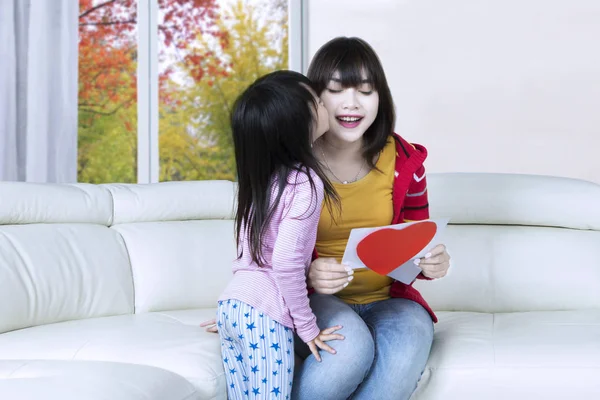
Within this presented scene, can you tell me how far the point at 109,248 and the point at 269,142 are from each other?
929 mm

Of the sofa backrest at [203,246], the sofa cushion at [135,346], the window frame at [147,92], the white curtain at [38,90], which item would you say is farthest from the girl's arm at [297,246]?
the window frame at [147,92]

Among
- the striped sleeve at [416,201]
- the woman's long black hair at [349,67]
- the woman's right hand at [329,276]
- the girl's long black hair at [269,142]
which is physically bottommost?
the woman's right hand at [329,276]

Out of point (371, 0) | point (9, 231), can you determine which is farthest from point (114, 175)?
point (9, 231)

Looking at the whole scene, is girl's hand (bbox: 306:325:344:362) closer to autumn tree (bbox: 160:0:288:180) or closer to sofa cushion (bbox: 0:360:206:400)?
sofa cushion (bbox: 0:360:206:400)

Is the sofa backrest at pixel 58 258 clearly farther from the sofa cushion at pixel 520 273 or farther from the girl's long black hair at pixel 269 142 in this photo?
the sofa cushion at pixel 520 273

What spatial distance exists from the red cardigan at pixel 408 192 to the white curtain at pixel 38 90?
2.14 m

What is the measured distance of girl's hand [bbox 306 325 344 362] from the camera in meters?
1.55

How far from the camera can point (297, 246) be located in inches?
59.4

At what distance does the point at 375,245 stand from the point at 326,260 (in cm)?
14

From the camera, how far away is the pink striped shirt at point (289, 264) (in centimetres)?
151

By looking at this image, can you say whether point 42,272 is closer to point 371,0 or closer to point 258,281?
point 258,281

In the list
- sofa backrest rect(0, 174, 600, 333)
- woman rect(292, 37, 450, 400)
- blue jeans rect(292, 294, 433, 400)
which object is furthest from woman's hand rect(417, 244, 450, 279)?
sofa backrest rect(0, 174, 600, 333)

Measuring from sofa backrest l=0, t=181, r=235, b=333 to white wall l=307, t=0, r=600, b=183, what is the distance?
1.33m

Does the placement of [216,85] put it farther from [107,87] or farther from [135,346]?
[135,346]
